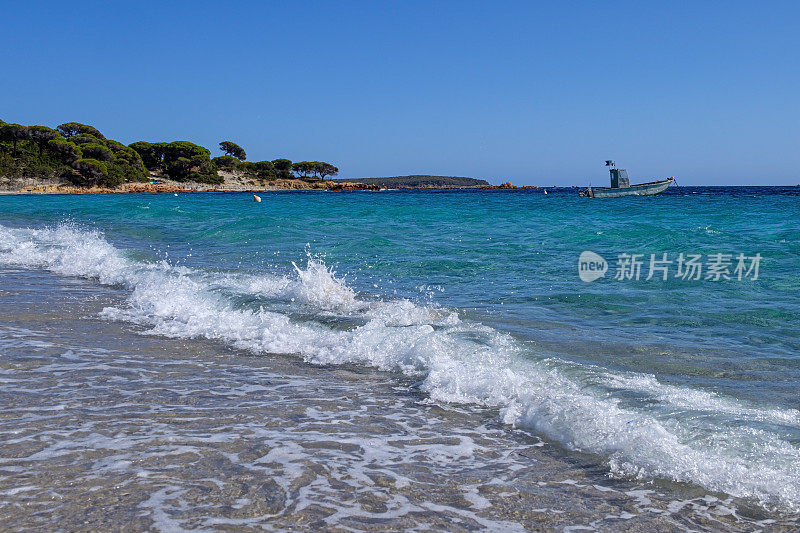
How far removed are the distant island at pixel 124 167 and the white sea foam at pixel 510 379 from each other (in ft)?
241

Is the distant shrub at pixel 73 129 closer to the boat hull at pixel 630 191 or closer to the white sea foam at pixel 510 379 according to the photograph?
the boat hull at pixel 630 191

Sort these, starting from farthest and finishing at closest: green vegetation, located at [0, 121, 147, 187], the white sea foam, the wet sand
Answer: green vegetation, located at [0, 121, 147, 187], the white sea foam, the wet sand

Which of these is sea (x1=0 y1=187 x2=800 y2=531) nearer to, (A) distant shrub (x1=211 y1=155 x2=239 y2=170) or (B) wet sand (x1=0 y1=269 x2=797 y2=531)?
(B) wet sand (x1=0 y1=269 x2=797 y2=531)

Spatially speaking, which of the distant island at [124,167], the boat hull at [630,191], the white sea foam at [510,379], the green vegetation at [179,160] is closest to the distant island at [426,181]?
the distant island at [124,167]

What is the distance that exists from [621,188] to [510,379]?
50.2m

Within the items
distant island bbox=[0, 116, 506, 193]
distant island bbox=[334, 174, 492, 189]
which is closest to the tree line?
distant island bbox=[0, 116, 506, 193]

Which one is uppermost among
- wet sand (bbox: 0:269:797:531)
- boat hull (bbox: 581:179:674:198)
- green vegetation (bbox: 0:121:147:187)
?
green vegetation (bbox: 0:121:147:187)

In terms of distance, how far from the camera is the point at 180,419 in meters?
4.03

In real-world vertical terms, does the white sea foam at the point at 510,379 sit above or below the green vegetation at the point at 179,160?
below

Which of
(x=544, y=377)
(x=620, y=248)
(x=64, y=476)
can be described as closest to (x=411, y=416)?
(x=544, y=377)

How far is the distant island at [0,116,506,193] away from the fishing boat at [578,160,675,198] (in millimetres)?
57458

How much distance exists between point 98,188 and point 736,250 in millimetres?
76886

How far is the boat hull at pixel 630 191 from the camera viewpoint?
51.3m

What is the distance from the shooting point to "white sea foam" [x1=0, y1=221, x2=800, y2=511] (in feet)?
11.4
